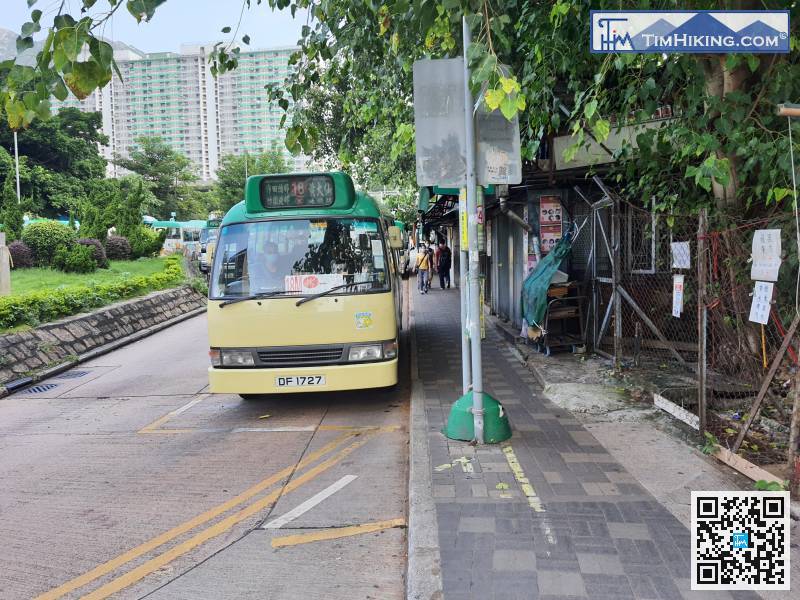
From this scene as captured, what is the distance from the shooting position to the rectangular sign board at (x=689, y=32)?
3.84 m

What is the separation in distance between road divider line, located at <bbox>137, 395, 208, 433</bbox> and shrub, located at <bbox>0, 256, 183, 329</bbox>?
4.80 m

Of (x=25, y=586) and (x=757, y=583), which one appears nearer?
(x=757, y=583)

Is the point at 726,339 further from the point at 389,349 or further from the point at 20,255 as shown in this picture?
the point at 20,255

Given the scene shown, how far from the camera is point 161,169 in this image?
50.3 m

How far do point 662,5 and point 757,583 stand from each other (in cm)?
475

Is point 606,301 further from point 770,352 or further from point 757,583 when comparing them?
point 757,583

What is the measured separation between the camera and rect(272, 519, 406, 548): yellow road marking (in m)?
4.05

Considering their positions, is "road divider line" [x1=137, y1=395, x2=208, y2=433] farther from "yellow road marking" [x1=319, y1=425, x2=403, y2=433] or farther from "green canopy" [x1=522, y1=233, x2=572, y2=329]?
"green canopy" [x1=522, y1=233, x2=572, y2=329]

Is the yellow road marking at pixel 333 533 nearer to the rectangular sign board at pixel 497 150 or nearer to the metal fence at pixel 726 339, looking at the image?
the metal fence at pixel 726 339

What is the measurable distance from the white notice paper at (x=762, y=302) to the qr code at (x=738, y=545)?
4.86 feet

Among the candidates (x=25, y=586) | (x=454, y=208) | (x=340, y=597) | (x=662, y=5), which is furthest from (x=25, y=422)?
(x=454, y=208)

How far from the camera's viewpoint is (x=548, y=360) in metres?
9.00

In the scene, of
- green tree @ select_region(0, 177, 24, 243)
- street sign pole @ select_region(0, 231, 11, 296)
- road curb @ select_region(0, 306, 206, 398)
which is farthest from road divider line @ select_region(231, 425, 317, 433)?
green tree @ select_region(0, 177, 24, 243)

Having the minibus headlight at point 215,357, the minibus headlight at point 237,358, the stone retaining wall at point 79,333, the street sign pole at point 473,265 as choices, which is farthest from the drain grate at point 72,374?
the street sign pole at point 473,265
